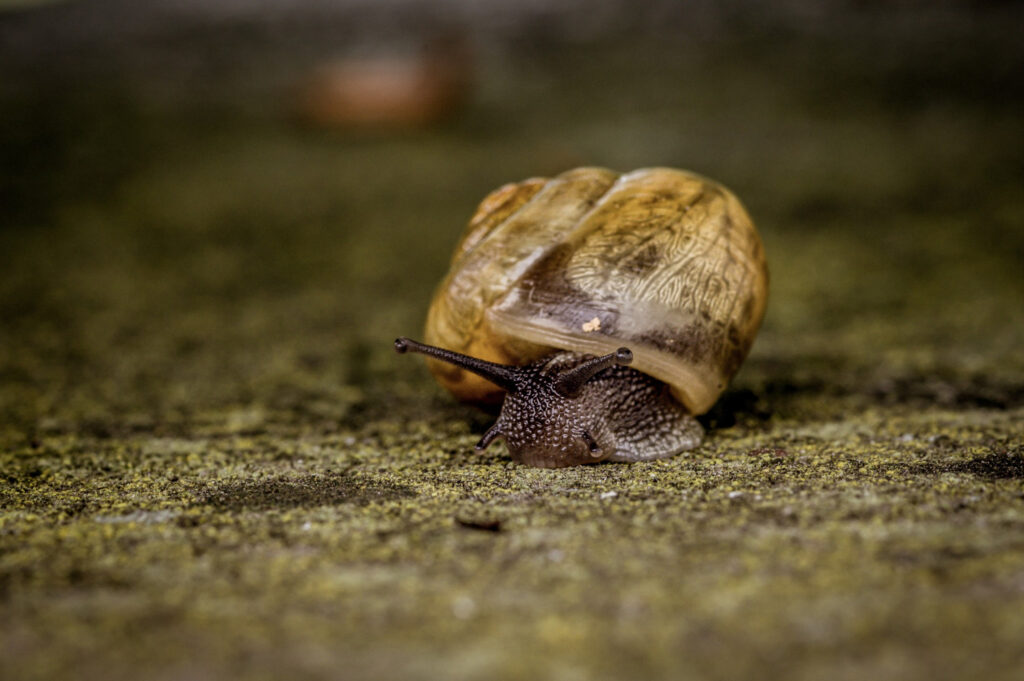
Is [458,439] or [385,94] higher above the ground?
[385,94]

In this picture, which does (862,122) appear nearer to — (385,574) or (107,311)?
(107,311)

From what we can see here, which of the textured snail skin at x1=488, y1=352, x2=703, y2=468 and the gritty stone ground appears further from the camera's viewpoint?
the textured snail skin at x1=488, y1=352, x2=703, y2=468

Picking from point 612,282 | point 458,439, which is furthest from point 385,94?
point 612,282

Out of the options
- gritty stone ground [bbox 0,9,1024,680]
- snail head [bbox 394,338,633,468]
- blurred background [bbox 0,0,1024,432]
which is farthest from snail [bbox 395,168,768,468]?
blurred background [bbox 0,0,1024,432]

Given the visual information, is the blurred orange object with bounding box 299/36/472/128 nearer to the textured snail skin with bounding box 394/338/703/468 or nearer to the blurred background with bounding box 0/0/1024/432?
the blurred background with bounding box 0/0/1024/432

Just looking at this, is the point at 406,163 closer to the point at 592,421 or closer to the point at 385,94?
the point at 385,94
